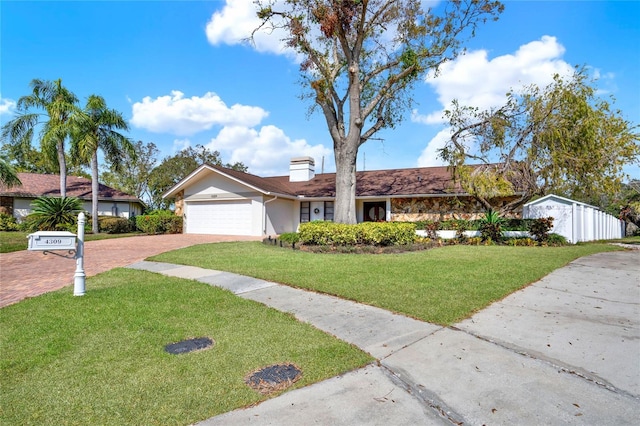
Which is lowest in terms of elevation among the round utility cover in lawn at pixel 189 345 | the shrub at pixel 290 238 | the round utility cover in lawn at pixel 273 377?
the round utility cover in lawn at pixel 273 377

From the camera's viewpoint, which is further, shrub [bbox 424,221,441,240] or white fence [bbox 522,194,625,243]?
shrub [bbox 424,221,441,240]

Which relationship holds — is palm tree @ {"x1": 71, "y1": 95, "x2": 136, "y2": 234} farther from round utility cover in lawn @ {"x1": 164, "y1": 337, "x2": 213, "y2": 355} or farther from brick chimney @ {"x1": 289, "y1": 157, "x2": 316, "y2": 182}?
round utility cover in lawn @ {"x1": 164, "y1": 337, "x2": 213, "y2": 355}

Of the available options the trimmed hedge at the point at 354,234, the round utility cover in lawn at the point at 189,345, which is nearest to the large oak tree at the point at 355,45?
the trimmed hedge at the point at 354,234

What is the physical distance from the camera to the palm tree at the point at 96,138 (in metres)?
20.9

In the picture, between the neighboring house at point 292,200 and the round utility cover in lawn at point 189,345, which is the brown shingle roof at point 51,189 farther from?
the round utility cover in lawn at point 189,345

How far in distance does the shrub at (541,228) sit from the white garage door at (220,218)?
13.9 m

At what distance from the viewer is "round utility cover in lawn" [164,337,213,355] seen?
12.3 feet

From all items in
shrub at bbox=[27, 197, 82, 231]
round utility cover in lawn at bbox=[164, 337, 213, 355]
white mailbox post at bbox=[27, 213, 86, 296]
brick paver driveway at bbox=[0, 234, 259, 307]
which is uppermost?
shrub at bbox=[27, 197, 82, 231]

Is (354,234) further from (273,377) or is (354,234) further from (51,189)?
(51,189)

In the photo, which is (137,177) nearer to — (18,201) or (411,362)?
(18,201)

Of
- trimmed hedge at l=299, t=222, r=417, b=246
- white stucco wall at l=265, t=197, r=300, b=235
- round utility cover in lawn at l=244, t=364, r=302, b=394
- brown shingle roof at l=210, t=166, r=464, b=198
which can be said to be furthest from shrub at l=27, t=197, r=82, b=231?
round utility cover in lawn at l=244, t=364, r=302, b=394

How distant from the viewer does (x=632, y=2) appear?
9.27 metres

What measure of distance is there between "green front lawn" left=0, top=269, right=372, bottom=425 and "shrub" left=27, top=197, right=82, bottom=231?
1356cm

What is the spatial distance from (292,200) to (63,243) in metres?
17.4
